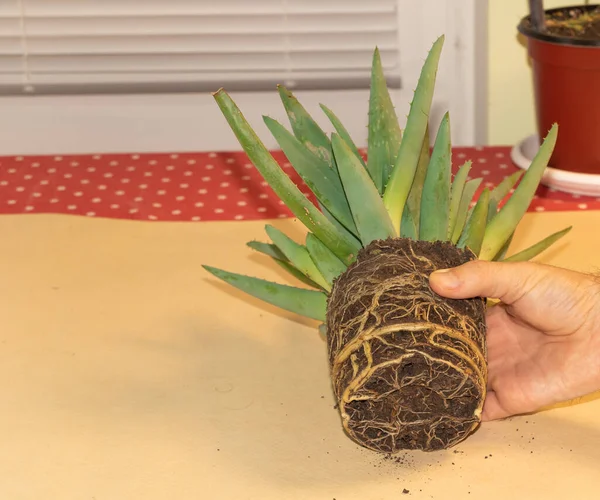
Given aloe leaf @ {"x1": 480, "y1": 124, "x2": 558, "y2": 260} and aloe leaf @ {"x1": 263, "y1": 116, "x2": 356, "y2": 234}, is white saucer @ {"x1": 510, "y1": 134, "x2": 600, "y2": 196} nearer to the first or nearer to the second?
aloe leaf @ {"x1": 480, "y1": 124, "x2": 558, "y2": 260}

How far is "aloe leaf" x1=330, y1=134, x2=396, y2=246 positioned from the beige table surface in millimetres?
213

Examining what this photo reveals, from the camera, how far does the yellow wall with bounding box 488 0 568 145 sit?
180 centimetres

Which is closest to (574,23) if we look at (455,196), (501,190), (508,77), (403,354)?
(508,77)

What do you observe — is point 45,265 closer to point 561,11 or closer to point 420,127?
point 420,127

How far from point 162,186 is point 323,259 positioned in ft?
2.04

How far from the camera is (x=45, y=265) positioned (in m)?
1.35

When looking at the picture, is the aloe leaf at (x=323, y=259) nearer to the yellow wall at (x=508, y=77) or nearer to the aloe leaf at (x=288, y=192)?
the aloe leaf at (x=288, y=192)

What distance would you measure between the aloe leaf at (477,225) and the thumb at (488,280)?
2.6 inches

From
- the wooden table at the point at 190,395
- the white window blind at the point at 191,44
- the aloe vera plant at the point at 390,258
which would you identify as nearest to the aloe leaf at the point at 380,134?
the aloe vera plant at the point at 390,258

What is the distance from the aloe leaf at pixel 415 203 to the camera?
1009mm

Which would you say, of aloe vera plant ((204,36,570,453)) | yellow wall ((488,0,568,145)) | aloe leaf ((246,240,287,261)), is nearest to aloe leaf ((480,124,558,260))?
aloe vera plant ((204,36,570,453))

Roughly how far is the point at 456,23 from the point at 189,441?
108cm

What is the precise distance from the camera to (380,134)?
1057 millimetres

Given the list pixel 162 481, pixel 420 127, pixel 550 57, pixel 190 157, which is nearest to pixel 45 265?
pixel 190 157
